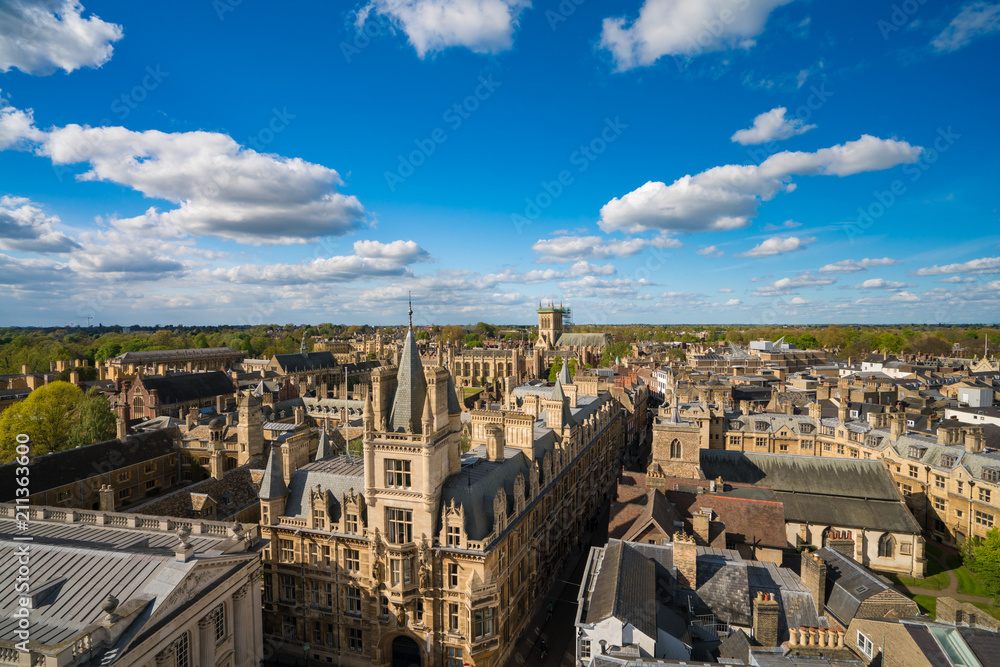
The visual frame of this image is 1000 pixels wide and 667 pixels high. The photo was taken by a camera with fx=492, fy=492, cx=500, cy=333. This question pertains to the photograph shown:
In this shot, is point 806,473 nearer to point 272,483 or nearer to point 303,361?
point 272,483

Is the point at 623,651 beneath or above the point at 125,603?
beneath

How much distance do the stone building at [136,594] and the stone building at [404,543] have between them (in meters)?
5.24

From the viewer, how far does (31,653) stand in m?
18.0

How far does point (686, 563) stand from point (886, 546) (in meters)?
28.9

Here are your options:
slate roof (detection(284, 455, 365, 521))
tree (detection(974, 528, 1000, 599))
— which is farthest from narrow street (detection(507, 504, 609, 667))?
tree (detection(974, 528, 1000, 599))

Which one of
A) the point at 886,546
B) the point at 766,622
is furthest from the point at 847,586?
the point at 886,546

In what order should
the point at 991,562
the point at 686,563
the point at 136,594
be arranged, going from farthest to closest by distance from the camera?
the point at 991,562
the point at 686,563
the point at 136,594

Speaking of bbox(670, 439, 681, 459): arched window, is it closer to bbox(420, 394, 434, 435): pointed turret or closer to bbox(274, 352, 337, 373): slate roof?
bbox(420, 394, 434, 435): pointed turret

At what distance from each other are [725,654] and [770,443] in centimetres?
4741

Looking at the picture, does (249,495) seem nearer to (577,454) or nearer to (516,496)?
(516,496)

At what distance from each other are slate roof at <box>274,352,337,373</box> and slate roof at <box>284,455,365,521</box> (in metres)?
98.6

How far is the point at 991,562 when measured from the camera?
36.0m

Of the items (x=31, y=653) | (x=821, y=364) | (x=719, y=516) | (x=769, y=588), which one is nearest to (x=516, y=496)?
(x=769, y=588)

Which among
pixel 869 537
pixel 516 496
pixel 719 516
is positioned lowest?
pixel 869 537
